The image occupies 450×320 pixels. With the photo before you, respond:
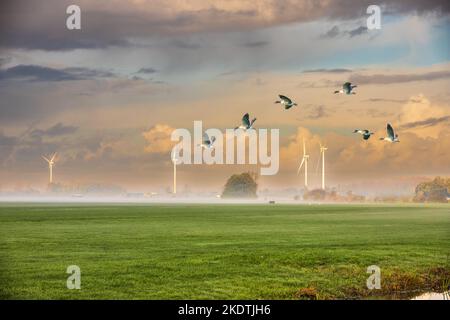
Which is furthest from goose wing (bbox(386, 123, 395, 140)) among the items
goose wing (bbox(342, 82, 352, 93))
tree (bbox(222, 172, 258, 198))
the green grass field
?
tree (bbox(222, 172, 258, 198))

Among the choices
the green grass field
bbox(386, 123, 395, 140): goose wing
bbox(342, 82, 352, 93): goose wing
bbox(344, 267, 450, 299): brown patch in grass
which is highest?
bbox(342, 82, 352, 93): goose wing

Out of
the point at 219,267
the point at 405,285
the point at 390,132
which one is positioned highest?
the point at 390,132

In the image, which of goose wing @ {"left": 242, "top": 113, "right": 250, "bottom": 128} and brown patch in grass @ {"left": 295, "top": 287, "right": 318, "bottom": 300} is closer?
brown patch in grass @ {"left": 295, "top": 287, "right": 318, "bottom": 300}

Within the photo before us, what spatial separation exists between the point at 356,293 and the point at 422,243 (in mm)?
19140

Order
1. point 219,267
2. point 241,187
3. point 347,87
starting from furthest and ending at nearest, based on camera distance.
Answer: point 241,187 → point 219,267 → point 347,87

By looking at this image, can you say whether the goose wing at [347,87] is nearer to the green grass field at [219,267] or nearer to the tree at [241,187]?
the green grass field at [219,267]

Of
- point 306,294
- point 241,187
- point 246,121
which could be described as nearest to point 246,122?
point 246,121

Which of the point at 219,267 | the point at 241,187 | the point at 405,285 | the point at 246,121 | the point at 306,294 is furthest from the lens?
the point at 241,187

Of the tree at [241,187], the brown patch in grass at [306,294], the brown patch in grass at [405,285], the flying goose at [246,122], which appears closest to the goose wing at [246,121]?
the flying goose at [246,122]

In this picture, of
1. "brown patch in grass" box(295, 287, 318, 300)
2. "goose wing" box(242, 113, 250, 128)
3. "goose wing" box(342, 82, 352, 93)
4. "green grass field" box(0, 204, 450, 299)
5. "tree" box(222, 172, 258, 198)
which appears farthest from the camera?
"tree" box(222, 172, 258, 198)

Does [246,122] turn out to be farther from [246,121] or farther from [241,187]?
[241,187]

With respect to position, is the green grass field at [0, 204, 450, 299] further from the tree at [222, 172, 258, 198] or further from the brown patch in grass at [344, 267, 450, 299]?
the tree at [222, 172, 258, 198]

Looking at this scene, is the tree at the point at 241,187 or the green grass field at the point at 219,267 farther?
the tree at the point at 241,187

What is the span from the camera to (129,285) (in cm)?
2661
